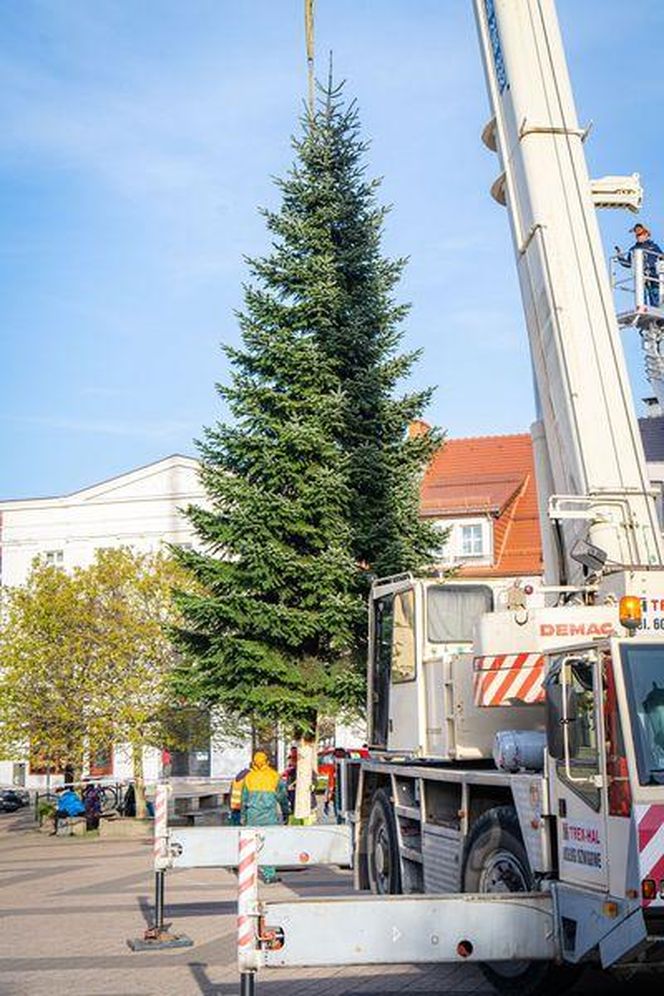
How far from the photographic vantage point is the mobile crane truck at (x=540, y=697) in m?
6.89

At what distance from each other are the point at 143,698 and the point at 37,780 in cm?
2260

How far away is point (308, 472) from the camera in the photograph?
22516 mm

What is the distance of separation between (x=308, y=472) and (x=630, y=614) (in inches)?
607

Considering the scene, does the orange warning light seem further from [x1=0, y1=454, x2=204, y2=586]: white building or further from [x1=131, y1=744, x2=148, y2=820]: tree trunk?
[x1=0, y1=454, x2=204, y2=586]: white building

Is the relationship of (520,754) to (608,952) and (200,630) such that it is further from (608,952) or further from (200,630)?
(200,630)

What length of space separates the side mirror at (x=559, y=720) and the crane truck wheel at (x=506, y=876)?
0.94m

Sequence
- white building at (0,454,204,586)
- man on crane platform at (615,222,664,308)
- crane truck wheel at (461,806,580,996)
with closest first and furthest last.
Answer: crane truck wheel at (461,806,580,996) → man on crane platform at (615,222,664,308) → white building at (0,454,204,586)

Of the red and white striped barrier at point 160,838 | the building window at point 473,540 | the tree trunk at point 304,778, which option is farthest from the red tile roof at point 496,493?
the red and white striped barrier at point 160,838

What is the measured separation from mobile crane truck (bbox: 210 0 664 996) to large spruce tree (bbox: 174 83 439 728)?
30.5 feet

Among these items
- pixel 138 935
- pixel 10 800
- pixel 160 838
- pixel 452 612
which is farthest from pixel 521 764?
pixel 10 800

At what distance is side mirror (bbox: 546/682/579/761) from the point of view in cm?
735

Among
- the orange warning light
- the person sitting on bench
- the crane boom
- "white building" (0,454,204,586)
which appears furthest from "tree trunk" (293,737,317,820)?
"white building" (0,454,204,586)

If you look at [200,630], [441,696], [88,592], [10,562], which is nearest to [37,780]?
[10,562]

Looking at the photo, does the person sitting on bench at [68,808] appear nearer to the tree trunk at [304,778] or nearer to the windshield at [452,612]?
the tree trunk at [304,778]
